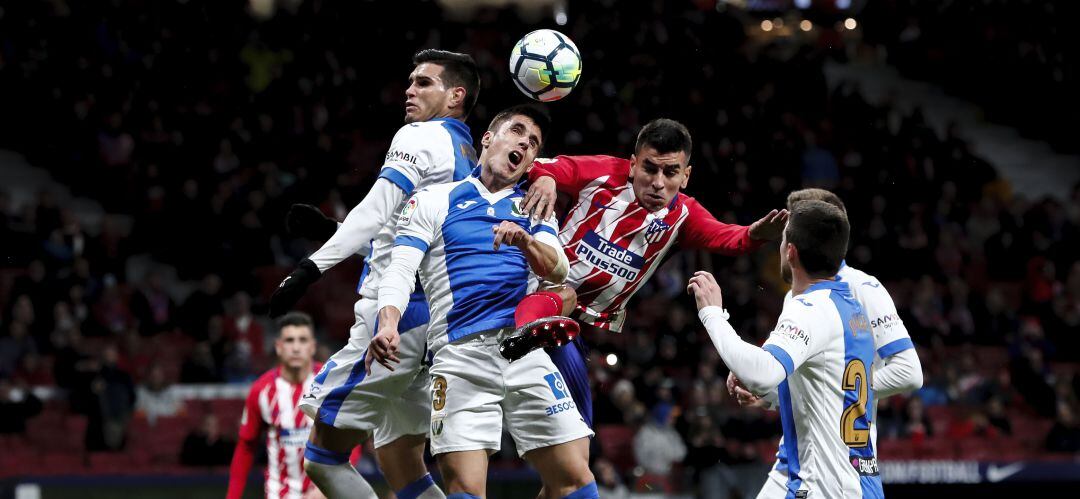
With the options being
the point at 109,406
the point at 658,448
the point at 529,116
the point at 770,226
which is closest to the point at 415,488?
the point at 529,116

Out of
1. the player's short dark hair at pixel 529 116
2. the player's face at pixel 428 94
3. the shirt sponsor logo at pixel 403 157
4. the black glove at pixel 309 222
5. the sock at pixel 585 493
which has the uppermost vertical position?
the player's face at pixel 428 94

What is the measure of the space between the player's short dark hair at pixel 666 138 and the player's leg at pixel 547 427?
1.39 metres

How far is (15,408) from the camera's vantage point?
13.1 m

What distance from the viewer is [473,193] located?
19.8 ft

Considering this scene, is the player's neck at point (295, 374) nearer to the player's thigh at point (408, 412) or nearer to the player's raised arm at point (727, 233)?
the player's thigh at point (408, 412)

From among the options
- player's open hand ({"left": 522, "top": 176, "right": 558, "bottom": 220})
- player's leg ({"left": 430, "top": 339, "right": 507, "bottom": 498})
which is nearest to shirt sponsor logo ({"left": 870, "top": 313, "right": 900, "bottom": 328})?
player's open hand ({"left": 522, "top": 176, "right": 558, "bottom": 220})

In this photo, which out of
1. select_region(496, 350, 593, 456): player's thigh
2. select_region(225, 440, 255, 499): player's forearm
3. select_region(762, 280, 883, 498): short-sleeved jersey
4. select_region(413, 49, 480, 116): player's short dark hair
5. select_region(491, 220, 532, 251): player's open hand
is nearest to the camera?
select_region(762, 280, 883, 498): short-sleeved jersey

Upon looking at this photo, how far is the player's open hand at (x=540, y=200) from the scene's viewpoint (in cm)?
589

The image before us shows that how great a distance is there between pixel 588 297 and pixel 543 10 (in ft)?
51.2

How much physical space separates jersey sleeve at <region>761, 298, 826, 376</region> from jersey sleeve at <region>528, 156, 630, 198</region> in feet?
5.84

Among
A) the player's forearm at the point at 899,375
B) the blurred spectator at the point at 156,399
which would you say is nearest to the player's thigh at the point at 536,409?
the player's forearm at the point at 899,375

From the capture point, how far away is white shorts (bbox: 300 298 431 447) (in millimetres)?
6246

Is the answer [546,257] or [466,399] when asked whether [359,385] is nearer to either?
[466,399]

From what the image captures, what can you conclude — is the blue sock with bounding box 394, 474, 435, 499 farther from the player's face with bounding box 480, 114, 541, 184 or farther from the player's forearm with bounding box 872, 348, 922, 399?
the player's forearm with bounding box 872, 348, 922, 399
